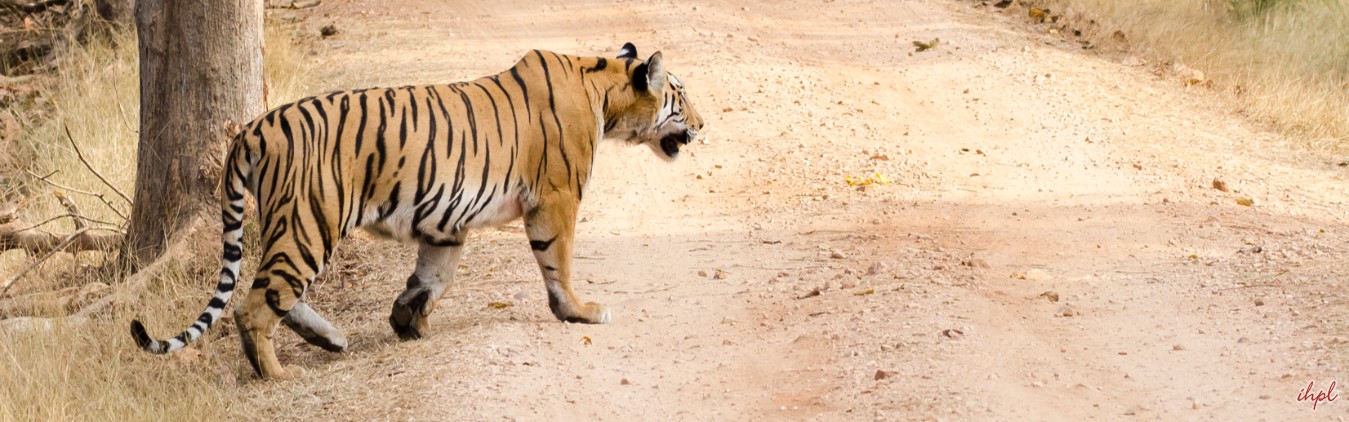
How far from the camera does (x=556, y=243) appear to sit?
21.5 feet

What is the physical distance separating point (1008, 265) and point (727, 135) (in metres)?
3.29

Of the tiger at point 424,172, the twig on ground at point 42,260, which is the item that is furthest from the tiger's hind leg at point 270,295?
the twig on ground at point 42,260

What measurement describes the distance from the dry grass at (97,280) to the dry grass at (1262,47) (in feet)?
26.3

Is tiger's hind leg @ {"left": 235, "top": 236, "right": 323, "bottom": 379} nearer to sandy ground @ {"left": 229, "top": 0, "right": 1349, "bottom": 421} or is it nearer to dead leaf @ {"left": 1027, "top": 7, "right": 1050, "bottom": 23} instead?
sandy ground @ {"left": 229, "top": 0, "right": 1349, "bottom": 421}

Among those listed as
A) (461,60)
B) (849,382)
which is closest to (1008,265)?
(849,382)

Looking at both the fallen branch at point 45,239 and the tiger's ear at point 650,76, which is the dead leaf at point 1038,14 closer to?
the tiger's ear at point 650,76

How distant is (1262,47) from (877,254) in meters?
6.90

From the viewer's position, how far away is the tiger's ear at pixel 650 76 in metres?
6.88

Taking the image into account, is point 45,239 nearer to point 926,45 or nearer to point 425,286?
point 425,286

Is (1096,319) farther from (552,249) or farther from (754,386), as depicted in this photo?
(552,249)

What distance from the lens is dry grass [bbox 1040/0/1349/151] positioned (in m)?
11.6

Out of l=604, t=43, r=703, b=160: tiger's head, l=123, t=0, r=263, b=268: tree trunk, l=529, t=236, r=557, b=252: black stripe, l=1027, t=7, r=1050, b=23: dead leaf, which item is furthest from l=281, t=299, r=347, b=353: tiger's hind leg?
l=1027, t=7, r=1050, b=23: dead leaf

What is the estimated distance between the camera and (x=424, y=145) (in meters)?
6.09

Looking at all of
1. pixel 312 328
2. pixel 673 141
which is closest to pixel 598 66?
pixel 673 141
